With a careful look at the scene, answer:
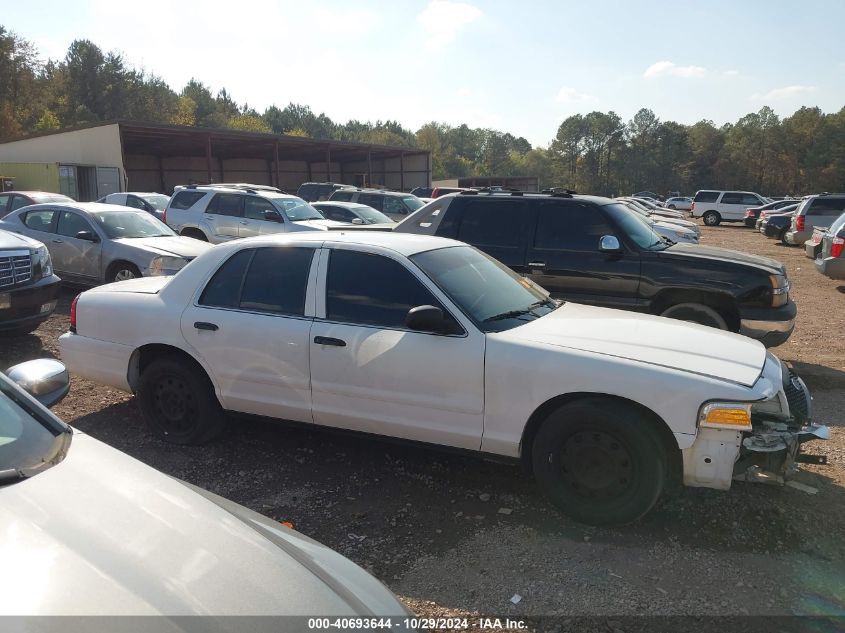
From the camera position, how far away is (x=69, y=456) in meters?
2.17

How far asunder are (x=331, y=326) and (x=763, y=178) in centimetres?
10155

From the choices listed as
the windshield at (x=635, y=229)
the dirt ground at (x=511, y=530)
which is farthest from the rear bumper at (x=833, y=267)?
the dirt ground at (x=511, y=530)

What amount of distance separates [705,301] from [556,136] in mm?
124347

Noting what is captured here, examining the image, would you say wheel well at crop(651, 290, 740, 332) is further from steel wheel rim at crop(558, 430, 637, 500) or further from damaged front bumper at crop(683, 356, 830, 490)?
steel wheel rim at crop(558, 430, 637, 500)

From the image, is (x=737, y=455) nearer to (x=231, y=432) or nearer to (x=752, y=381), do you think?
(x=752, y=381)

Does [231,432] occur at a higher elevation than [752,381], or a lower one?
lower

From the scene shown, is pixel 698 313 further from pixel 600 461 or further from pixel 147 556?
pixel 147 556

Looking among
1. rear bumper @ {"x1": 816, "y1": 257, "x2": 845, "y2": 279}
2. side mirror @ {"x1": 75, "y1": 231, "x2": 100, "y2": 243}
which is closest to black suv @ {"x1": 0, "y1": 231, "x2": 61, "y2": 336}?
side mirror @ {"x1": 75, "y1": 231, "x2": 100, "y2": 243}

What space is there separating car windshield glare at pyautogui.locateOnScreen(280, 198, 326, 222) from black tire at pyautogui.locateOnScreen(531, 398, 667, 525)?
10672 mm

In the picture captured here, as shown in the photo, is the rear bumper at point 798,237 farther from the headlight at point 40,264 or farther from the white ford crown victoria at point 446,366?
the headlight at point 40,264

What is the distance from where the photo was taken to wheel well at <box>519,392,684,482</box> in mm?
3521

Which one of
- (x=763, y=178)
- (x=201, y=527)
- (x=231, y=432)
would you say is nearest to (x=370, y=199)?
(x=231, y=432)

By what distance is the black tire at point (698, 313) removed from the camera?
666 centimetres

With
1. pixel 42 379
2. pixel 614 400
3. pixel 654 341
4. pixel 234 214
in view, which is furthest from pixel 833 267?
pixel 42 379
